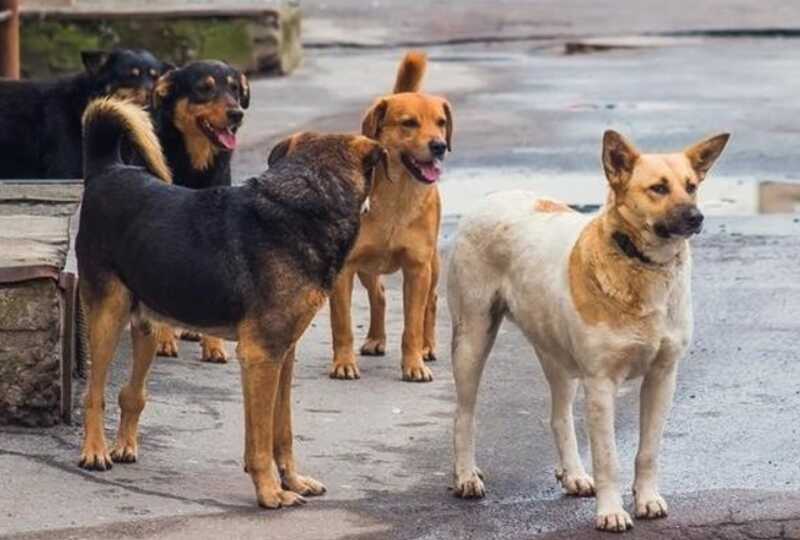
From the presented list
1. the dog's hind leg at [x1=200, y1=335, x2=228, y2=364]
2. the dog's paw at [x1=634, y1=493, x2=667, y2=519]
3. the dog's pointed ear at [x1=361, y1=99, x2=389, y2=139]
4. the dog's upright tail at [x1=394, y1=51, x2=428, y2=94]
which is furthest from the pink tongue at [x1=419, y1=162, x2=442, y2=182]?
the dog's paw at [x1=634, y1=493, x2=667, y2=519]

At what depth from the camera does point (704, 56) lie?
22703mm

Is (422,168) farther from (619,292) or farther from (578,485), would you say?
(619,292)

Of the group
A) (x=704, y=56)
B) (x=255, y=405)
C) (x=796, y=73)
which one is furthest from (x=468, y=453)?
(x=704, y=56)

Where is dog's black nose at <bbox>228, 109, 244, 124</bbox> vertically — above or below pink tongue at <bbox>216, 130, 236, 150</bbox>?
above

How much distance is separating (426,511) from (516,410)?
1645 mm

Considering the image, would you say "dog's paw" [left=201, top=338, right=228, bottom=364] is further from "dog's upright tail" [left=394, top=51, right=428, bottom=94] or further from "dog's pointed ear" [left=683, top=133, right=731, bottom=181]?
"dog's pointed ear" [left=683, top=133, right=731, bottom=181]

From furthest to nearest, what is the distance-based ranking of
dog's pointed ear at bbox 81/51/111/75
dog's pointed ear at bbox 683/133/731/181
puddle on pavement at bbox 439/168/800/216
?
puddle on pavement at bbox 439/168/800/216 < dog's pointed ear at bbox 81/51/111/75 < dog's pointed ear at bbox 683/133/731/181

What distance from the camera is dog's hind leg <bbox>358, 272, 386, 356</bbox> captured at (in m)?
10.2

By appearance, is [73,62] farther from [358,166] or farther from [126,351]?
[358,166]

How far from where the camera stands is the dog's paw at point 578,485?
7.83m

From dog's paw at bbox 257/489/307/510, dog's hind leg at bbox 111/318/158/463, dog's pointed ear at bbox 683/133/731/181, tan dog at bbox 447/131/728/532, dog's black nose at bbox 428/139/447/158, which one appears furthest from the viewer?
dog's black nose at bbox 428/139/447/158

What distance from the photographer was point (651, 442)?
7457mm

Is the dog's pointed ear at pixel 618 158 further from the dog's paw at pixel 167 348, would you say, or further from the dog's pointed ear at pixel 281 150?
the dog's paw at pixel 167 348

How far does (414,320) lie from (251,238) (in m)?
2.27
